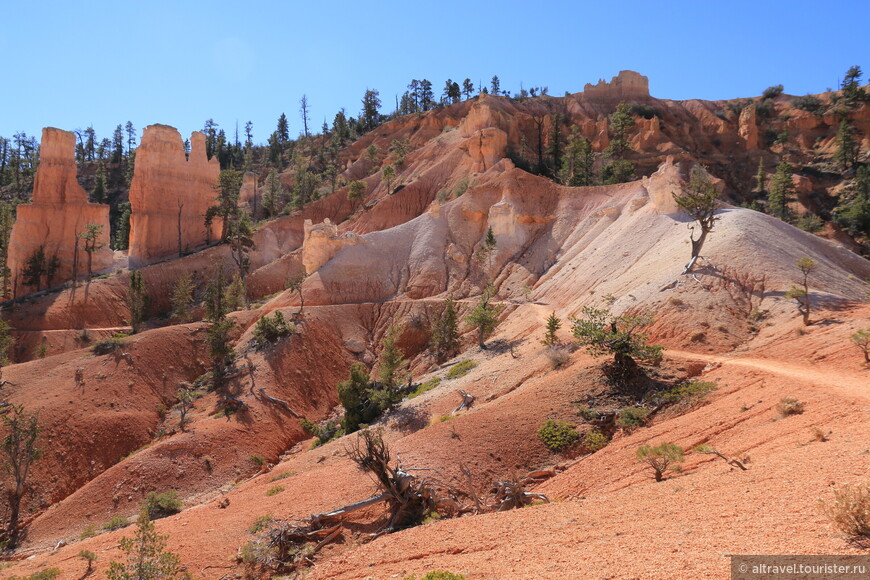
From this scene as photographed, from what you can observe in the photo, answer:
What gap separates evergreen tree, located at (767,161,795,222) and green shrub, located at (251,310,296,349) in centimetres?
4550

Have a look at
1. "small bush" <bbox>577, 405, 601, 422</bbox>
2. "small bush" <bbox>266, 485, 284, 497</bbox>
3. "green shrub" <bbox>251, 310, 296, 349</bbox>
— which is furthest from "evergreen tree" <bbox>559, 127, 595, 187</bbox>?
"small bush" <bbox>266, 485, 284, 497</bbox>

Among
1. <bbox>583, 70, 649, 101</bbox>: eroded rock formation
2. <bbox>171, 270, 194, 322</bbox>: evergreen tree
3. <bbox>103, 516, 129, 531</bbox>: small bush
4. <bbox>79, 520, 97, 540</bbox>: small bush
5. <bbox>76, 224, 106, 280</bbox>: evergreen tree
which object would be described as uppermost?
<bbox>583, 70, 649, 101</bbox>: eroded rock formation

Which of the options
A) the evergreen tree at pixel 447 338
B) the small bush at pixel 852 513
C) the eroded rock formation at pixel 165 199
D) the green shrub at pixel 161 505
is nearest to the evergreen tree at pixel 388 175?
the eroded rock formation at pixel 165 199

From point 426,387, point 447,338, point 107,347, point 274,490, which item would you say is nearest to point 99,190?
point 107,347

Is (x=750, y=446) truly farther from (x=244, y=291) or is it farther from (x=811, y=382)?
(x=244, y=291)

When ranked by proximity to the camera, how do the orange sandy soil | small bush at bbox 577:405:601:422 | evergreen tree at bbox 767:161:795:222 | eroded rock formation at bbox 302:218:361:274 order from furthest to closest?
evergreen tree at bbox 767:161:795:222, eroded rock formation at bbox 302:218:361:274, small bush at bbox 577:405:601:422, the orange sandy soil

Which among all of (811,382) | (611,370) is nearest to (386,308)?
(611,370)

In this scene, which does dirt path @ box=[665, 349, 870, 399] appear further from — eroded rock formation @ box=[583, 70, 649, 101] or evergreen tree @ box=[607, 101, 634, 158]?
eroded rock formation @ box=[583, 70, 649, 101]

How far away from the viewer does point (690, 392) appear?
1636 cm

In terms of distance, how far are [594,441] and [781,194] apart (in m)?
46.7

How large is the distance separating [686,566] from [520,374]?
52.8 ft

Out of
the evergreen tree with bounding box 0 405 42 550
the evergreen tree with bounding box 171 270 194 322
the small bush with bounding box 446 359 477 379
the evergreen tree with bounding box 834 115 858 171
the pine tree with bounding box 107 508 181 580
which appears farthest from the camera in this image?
the evergreen tree with bounding box 834 115 858 171

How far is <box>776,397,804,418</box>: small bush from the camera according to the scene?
1227 centimetres

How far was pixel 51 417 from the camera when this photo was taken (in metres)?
28.0
